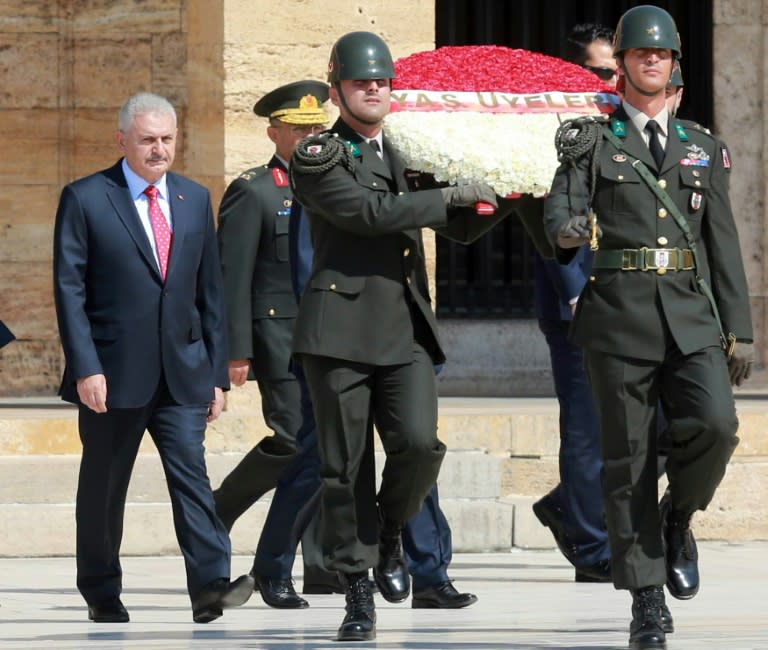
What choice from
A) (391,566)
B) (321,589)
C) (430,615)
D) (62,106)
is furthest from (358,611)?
(62,106)

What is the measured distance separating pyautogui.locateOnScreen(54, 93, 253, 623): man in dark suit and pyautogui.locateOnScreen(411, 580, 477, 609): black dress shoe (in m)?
0.85

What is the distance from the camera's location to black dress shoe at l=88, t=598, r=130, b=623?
7.77 metres

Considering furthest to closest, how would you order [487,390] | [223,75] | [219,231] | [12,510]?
[487,390] < [223,75] < [12,510] < [219,231]

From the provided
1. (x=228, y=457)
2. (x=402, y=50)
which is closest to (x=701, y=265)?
(x=228, y=457)

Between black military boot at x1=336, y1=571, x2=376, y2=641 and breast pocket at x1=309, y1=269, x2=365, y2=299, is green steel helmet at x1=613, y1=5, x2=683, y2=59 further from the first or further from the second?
black military boot at x1=336, y1=571, x2=376, y2=641

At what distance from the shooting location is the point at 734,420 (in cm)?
696

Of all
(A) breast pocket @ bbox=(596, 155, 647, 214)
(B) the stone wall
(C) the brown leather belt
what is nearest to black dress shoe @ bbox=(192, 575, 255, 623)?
(C) the brown leather belt

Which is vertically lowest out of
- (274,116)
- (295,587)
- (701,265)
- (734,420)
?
(295,587)

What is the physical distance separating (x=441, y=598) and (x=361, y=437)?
1092mm

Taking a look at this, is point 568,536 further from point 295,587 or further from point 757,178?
point 757,178

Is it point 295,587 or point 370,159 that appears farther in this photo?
point 295,587

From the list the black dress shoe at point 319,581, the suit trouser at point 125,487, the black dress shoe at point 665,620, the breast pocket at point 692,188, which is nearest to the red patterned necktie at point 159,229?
the suit trouser at point 125,487

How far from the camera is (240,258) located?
8.68m

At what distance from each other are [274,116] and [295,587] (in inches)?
68.4
